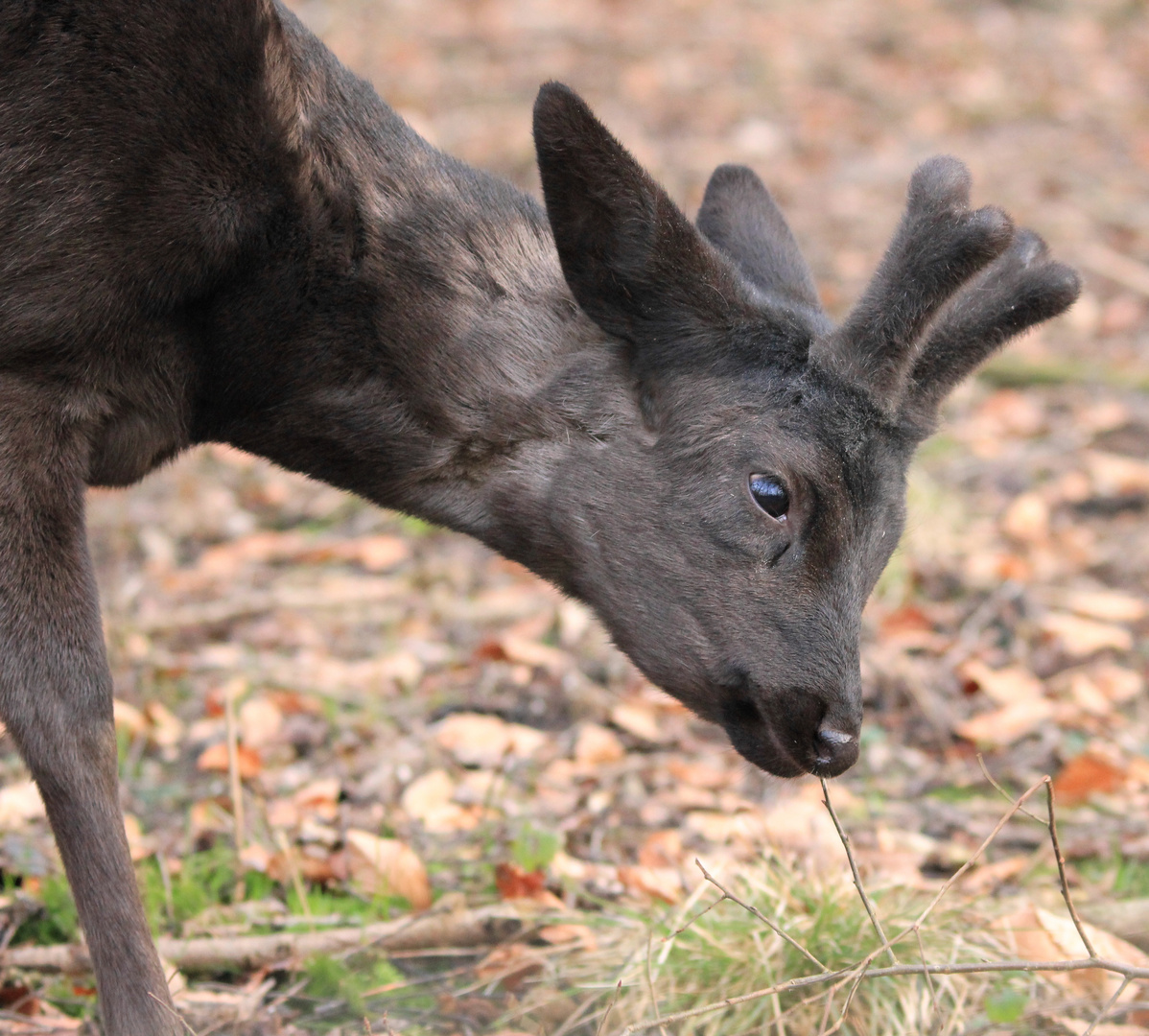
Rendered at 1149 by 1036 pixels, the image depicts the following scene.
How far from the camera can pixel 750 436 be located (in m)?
3.42

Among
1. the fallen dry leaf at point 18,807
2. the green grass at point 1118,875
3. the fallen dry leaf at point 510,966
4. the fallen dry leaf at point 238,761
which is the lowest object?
the fallen dry leaf at point 18,807

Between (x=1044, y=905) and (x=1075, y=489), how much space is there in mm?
3505

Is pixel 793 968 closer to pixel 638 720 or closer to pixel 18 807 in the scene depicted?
pixel 638 720

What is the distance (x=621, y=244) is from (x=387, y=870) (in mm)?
1982

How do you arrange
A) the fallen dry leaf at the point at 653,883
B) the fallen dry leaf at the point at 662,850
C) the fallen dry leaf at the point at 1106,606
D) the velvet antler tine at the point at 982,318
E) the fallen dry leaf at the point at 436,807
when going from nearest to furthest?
the velvet antler tine at the point at 982,318
the fallen dry leaf at the point at 653,883
the fallen dry leaf at the point at 662,850
the fallen dry leaf at the point at 436,807
the fallen dry leaf at the point at 1106,606

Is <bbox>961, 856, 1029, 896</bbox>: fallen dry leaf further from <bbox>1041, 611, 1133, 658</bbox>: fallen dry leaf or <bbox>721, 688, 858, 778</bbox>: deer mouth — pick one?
<bbox>1041, 611, 1133, 658</bbox>: fallen dry leaf

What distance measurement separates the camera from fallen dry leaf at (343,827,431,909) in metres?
4.16

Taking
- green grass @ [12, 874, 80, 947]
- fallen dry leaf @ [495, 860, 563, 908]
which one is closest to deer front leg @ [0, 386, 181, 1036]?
green grass @ [12, 874, 80, 947]

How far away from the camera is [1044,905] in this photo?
419 centimetres

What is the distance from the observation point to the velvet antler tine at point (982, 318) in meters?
3.61

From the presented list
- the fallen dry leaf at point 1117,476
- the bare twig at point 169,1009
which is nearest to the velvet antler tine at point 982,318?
the bare twig at point 169,1009

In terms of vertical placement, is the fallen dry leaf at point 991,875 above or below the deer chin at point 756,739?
below

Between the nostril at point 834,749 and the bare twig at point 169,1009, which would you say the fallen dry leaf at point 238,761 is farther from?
the nostril at point 834,749

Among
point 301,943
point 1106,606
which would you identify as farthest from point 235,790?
point 1106,606
